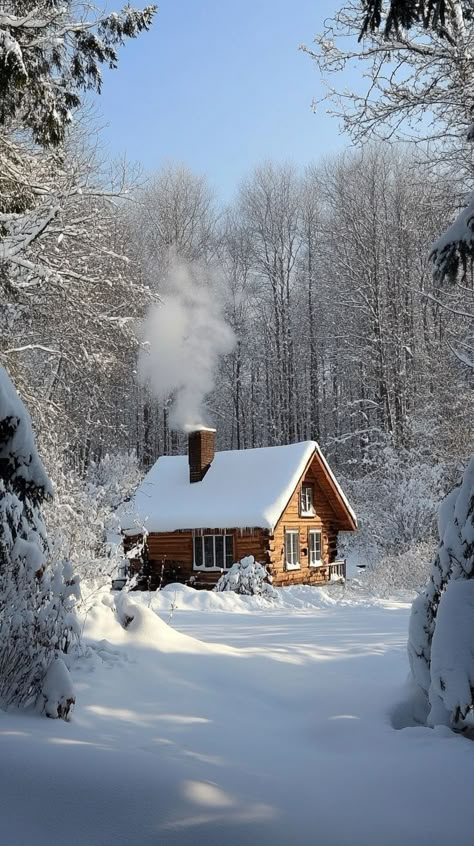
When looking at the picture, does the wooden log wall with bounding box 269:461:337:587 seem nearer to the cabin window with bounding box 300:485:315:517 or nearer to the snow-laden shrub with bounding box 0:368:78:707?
the cabin window with bounding box 300:485:315:517

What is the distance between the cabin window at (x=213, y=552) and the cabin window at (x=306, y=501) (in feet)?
11.1

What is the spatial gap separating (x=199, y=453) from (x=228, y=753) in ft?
65.0

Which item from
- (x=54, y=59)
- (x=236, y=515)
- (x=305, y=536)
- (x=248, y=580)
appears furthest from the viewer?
(x=305, y=536)

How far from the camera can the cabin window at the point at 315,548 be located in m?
24.1

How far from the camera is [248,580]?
1822 cm

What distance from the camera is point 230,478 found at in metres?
22.7

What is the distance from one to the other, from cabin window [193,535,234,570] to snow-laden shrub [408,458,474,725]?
17030 mm

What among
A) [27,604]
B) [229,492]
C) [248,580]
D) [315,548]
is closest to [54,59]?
[27,604]

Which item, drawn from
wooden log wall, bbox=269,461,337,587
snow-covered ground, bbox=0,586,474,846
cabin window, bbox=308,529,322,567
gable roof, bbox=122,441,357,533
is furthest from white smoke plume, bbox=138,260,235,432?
snow-covered ground, bbox=0,586,474,846

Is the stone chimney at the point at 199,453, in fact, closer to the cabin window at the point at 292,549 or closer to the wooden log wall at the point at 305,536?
the wooden log wall at the point at 305,536

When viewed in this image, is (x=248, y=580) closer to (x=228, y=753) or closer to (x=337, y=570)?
(x=337, y=570)

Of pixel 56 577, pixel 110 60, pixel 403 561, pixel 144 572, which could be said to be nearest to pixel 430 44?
pixel 110 60

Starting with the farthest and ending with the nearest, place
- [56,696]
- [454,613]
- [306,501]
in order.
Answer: [306,501], [56,696], [454,613]

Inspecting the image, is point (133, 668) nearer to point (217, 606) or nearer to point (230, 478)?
point (217, 606)
